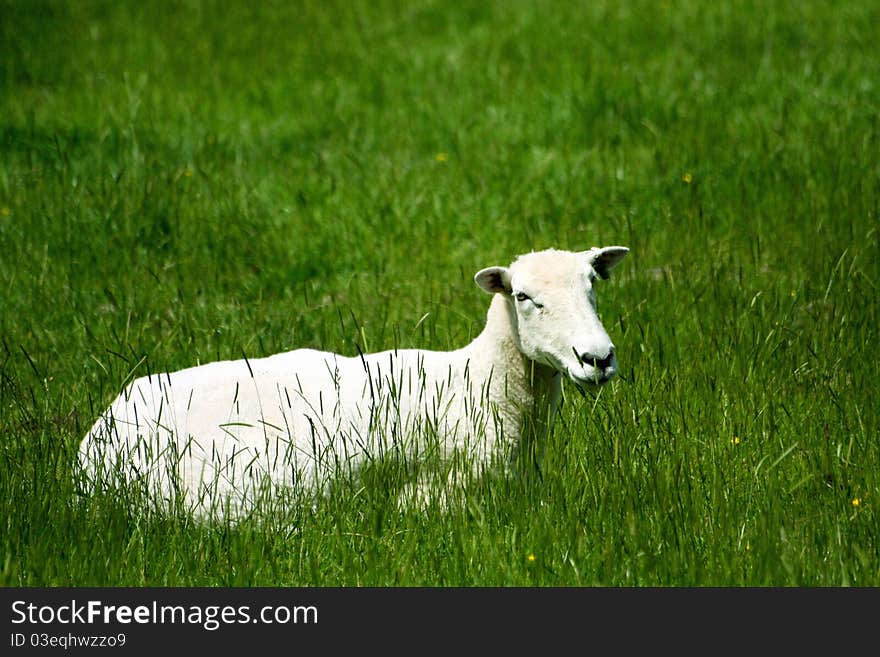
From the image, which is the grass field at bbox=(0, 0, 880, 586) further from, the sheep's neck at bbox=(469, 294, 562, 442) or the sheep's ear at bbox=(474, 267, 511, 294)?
the sheep's ear at bbox=(474, 267, 511, 294)

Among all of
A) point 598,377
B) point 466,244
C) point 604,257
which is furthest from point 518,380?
point 466,244

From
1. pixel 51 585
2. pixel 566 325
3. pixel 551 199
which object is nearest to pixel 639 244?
pixel 551 199

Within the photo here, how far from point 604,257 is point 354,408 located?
4.51 feet

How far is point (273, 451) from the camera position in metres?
5.83

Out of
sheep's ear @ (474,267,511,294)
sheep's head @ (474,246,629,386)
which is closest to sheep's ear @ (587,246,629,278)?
sheep's head @ (474,246,629,386)

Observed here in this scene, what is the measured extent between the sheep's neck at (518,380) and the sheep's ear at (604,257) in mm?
442

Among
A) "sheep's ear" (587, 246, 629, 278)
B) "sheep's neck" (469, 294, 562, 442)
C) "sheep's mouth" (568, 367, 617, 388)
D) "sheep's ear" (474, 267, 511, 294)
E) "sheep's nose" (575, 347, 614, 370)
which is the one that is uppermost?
"sheep's ear" (587, 246, 629, 278)

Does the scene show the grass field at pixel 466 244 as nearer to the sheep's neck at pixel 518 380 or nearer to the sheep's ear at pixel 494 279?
the sheep's neck at pixel 518 380

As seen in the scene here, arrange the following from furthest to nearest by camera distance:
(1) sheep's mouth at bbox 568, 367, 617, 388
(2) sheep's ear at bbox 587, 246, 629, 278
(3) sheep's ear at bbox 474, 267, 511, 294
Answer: (2) sheep's ear at bbox 587, 246, 629, 278 < (3) sheep's ear at bbox 474, 267, 511, 294 < (1) sheep's mouth at bbox 568, 367, 617, 388

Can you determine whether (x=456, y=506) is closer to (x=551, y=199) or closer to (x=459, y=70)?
(x=551, y=199)

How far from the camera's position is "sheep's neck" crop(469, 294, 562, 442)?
5.70 m

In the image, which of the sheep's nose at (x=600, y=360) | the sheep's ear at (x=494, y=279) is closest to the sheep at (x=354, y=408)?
the sheep's ear at (x=494, y=279)

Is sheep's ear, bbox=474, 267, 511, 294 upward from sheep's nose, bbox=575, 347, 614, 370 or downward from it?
upward

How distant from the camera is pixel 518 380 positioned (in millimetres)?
5719
